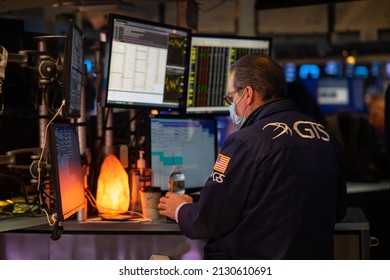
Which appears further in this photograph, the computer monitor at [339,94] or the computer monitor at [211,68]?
the computer monitor at [339,94]

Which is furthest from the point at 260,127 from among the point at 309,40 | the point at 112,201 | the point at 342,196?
the point at 309,40

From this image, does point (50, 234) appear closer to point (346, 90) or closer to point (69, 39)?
point (69, 39)

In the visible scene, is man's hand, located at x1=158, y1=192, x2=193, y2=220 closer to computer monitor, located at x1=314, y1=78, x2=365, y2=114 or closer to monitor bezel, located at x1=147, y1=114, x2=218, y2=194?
monitor bezel, located at x1=147, y1=114, x2=218, y2=194

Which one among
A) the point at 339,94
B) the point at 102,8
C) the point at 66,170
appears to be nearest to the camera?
the point at 66,170

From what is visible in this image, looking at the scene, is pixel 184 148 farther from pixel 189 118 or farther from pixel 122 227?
pixel 122 227

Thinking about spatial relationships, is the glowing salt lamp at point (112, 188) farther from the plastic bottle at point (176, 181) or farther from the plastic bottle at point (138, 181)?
the plastic bottle at point (176, 181)

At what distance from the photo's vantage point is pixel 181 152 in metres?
3.29

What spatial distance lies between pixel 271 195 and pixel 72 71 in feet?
3.00

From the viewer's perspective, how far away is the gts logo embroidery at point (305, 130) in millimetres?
2301

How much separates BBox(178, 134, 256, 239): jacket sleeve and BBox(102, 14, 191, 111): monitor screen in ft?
3.15

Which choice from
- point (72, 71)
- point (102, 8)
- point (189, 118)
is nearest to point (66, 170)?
point (72, 71)

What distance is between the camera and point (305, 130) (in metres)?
2.34

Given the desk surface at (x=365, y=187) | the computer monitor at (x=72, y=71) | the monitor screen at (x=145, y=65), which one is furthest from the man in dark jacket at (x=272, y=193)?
the desk surface at (x=365, y=187)

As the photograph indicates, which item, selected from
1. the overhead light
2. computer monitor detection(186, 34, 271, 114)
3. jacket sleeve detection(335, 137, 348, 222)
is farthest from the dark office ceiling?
jacket sleeve detection(335, 137, 348, 222)
